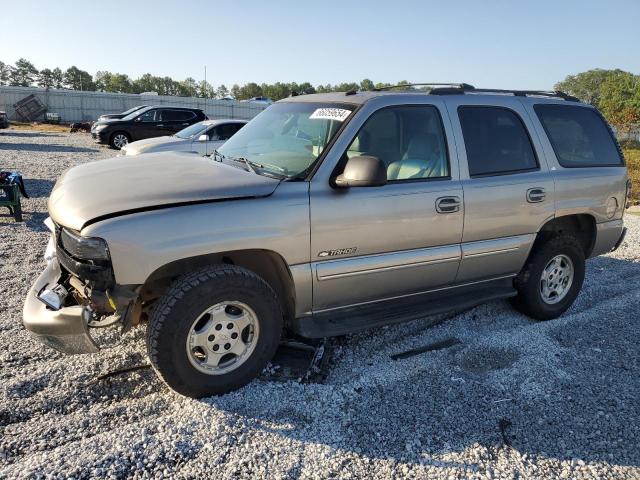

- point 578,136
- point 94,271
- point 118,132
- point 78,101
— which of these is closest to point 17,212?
point 94,271

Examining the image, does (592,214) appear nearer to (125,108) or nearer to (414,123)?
(414,123)

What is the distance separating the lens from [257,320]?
3.20 m

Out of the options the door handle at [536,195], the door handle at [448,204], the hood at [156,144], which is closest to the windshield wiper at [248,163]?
the door handle at [448,204]

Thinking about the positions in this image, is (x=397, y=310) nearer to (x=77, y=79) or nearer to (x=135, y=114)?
(x=135, y=114)

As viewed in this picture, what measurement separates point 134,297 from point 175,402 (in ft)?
2.46

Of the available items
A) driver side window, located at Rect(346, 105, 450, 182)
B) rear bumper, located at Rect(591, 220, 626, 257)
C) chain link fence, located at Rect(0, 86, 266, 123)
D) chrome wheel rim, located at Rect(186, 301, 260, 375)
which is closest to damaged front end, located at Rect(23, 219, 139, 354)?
chrome wheel rim, located at Rect(186, 301, 260, 375)

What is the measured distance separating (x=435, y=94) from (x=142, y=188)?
2.36m

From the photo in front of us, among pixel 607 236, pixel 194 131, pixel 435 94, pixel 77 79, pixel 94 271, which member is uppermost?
pixel 77 79

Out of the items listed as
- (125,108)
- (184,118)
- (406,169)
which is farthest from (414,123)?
(125,108)

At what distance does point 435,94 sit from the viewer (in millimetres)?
3947

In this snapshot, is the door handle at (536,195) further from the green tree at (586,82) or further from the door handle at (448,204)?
the green tree at (586,82)

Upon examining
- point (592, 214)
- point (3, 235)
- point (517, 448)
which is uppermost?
point (592, 214)

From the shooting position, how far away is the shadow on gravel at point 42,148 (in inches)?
697

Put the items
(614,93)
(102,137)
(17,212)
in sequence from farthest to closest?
(614,93)
(102,137)
(17,212)
